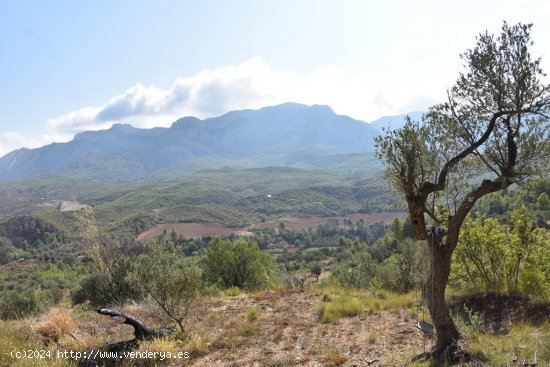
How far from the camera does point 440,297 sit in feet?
27.9

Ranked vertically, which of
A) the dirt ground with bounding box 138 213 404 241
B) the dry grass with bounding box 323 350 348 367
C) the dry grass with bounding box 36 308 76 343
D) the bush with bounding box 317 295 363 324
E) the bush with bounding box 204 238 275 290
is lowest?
the dirt ground with bounding box 138 213 404 241

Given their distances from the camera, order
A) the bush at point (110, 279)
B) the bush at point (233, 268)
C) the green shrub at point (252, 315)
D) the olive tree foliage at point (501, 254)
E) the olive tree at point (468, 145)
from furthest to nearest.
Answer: the bush at point (233, 268), the bush at point (110, 279), the green shrub at point (252, 315), the olive tree foliage at point (501, 254), the olive tree at point (468, 145)

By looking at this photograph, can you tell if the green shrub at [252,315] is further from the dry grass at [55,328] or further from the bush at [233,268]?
the bush at [233,268]

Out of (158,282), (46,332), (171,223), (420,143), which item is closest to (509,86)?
(420,143)

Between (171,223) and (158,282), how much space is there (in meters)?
124

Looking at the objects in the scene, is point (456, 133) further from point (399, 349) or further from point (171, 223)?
point (171, 223)

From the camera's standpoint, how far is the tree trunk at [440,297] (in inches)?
326

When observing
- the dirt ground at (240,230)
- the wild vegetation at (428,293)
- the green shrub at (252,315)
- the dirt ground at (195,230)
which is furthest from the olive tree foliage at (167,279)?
the dirt ground at (195,230)

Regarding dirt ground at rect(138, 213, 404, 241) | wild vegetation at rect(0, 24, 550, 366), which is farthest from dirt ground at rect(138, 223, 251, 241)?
wild vegetation at rect(0, 24, 550, 366)

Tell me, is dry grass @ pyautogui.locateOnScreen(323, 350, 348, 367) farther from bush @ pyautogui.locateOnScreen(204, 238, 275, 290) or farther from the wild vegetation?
bush @ pyautogui.locateOnScreen(204, 238, 275, 290)

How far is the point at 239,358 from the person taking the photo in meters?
9.53

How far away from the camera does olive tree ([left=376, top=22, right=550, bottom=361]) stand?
8.09 meters

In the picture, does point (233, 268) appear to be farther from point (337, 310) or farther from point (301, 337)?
point (301, 337)

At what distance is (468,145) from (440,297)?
3.52 metres
